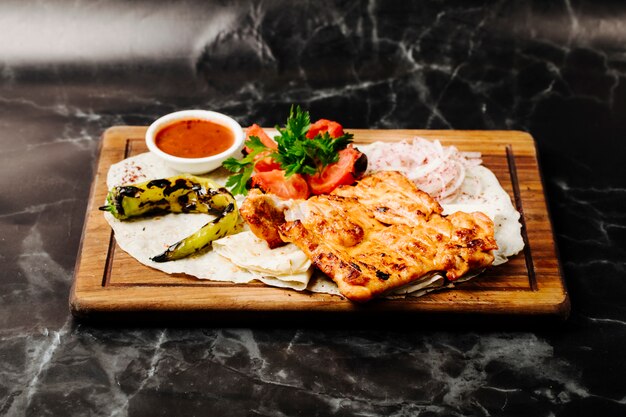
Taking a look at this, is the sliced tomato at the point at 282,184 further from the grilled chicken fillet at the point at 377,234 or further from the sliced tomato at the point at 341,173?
the grilled chicken fillet at the point at 377,234

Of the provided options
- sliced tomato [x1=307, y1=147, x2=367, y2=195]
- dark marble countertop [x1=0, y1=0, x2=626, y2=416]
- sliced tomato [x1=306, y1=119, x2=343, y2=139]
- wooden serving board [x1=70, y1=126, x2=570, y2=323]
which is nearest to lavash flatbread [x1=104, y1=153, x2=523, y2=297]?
wooden serving board [x1=70, y1=126, x2=570, y2=323]

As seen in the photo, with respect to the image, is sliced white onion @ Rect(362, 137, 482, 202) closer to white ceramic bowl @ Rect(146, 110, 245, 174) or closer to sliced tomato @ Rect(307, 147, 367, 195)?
sliced tomato @ Rect(307, 147, 367, 195)

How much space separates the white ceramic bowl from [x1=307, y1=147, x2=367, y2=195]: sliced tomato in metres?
0.68

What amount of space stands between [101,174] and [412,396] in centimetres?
301

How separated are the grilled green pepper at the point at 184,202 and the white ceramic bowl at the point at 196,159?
0.19 m

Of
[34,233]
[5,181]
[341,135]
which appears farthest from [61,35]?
[341,135]

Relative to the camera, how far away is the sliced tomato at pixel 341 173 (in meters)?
6.68

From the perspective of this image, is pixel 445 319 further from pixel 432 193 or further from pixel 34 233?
pixel 34 233

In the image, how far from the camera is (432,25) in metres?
9.08

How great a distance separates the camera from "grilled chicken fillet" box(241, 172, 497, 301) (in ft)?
19.1

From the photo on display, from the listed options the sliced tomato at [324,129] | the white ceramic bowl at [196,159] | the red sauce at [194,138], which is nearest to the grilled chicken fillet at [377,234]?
the sliced tomato at [324,129]

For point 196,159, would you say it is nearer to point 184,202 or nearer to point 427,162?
point 184,202

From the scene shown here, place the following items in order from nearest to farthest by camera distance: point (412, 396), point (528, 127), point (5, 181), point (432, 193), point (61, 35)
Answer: point (412, 396) < point (432, 193) < point (5, 181) < point (528, 127) < point (61, 35)

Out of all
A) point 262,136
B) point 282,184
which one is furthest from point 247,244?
point 262,136
